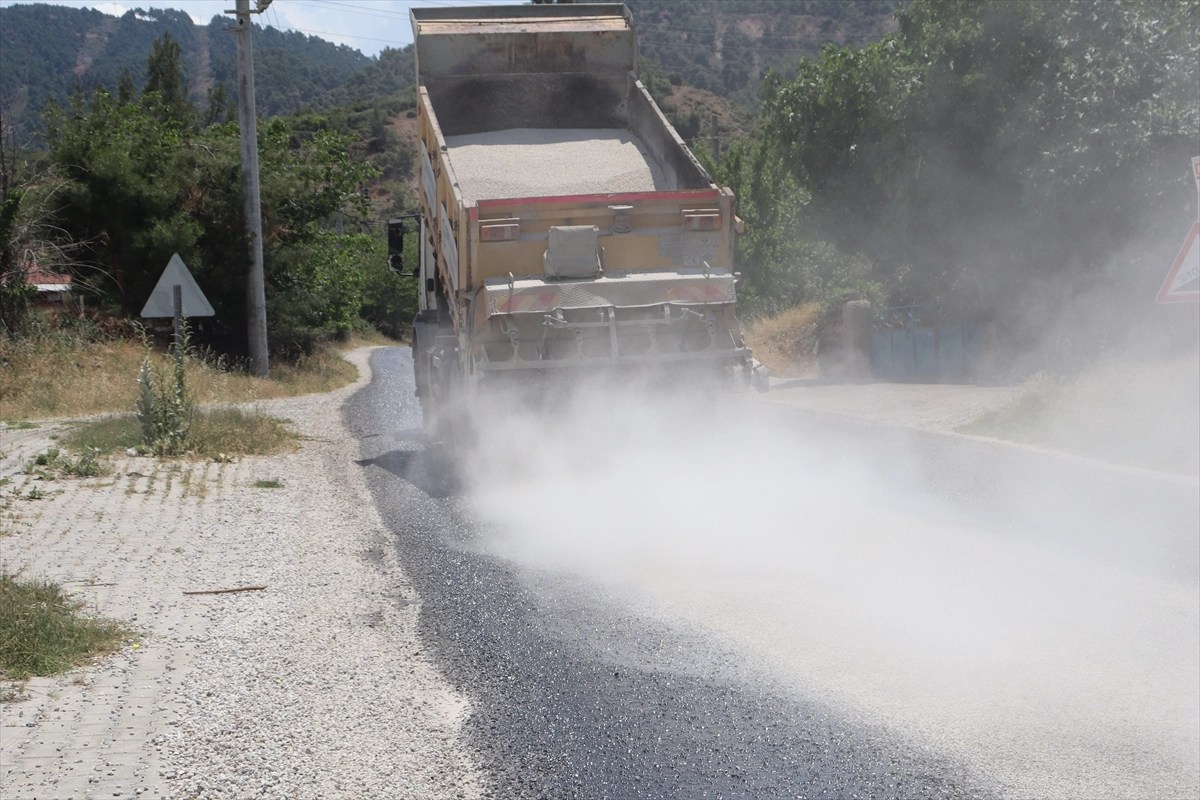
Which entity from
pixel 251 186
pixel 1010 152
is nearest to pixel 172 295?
pixel 251 186

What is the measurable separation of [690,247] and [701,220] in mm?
256

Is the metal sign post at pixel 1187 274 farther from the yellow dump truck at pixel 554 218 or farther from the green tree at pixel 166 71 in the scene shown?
the green tree at pixel 166 71

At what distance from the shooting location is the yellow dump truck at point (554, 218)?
959cm

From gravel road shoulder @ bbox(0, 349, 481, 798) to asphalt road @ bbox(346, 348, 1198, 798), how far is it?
25cm

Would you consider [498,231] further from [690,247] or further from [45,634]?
[45,634]

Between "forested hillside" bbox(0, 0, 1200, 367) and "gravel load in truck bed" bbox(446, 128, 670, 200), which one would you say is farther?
"forested hillside" bbox(0, 0, 1200, 367)

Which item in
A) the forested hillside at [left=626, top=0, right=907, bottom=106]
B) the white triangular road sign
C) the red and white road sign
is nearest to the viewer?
the red and white road sign

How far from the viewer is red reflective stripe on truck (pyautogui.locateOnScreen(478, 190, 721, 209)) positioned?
9.70m

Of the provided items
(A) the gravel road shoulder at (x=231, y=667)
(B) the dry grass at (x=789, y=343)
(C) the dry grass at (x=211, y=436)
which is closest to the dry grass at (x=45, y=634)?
(A) the gravel road shoulder at (x=231, y=667)

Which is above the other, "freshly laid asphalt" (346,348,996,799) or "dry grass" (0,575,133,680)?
"dry grass" (0,575,133,680)

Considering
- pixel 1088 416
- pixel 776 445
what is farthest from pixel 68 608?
pixel 1088 416

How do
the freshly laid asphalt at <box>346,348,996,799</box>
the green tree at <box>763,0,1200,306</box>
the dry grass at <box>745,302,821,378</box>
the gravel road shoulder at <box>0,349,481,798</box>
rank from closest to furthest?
the freshly laid asphalt at <box>346,348,996,799</box>
the gravel road shoulder at <box>0,349,481,798</box>
the green tree at <box>763,0,1200,306</box>
the dry grass at <box>745,302,821,378</box>

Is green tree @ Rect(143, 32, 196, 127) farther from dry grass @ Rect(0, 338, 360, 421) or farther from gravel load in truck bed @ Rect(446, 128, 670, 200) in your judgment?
gravel load in truck bed @ Rect(446, 128, 670, 200)

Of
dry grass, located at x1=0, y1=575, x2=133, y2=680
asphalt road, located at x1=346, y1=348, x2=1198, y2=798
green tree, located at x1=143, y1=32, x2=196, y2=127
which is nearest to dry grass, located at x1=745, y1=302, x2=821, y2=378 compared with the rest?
asphalt road, located at x1=346, y1=348, x2=1198, y2=798
